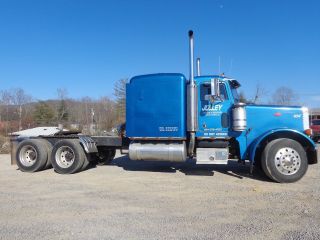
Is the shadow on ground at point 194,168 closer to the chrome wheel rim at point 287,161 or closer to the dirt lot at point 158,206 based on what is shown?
the dirt lot at point 158,206

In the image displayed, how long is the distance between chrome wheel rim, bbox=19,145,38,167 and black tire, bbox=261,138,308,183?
23.2 feet

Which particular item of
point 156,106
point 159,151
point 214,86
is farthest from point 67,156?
point 214,86

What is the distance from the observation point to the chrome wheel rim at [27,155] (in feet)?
39.2

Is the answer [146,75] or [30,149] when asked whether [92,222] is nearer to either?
[146,75]

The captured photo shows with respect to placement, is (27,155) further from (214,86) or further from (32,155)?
(214,86)

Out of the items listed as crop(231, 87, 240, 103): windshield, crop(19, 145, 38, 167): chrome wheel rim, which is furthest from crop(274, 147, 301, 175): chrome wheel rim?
crop(19, 145, 38, 167): chrome wheel rim

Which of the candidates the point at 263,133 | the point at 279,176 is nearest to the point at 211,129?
the point at 263,133

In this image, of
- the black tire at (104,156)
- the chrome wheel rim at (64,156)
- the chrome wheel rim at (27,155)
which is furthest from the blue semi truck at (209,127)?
the black tire at (104,156)

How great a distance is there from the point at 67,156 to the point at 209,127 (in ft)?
14.6

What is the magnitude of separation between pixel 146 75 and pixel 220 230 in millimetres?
6023

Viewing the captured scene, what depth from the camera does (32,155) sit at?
12.1 meters

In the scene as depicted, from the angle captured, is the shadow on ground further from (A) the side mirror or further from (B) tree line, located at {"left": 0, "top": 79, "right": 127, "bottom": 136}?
→ (B) tree line, located at {"left": 0, "top": 79, "right": 127, "bottom": 136}

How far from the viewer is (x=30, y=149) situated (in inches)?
475

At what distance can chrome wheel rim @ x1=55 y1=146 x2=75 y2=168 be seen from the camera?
11.5 meters
